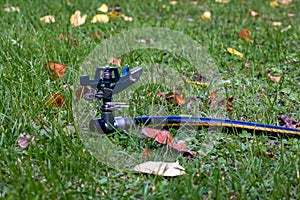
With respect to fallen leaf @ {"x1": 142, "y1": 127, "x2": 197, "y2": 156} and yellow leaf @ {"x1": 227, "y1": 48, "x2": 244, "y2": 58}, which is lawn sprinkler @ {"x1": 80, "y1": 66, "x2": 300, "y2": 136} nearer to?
fallen leaf @ {"x1": 142, "y1": 127, "x2": 197, "y2": 156}

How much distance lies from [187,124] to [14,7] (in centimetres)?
225

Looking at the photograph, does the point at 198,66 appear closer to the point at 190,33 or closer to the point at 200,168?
the point at 190,33

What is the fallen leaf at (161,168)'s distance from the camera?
1572 millimetres

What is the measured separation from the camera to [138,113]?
205cm

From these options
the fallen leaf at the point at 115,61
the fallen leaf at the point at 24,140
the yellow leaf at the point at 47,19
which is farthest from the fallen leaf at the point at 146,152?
the yellow leaf at the point at 47,19

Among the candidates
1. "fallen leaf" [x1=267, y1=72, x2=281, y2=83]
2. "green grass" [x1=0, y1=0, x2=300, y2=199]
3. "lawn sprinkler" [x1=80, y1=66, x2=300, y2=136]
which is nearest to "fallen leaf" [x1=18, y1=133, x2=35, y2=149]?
"green grass" [x1=0, y1=0, x2=300, y2=199]

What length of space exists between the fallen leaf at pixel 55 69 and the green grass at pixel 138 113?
3 cm

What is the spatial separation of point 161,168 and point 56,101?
672mm

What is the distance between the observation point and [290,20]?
151 inches

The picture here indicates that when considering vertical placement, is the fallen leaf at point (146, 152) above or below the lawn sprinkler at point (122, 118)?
below

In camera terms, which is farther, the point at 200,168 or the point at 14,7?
the point at 14,7

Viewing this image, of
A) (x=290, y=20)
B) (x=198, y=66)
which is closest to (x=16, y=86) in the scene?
(x=198, y=66)

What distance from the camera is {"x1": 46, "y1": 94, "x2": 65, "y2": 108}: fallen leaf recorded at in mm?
2041

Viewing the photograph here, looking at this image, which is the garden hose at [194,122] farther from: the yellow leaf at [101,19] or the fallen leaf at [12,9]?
the fallen leaf at [12,9]
